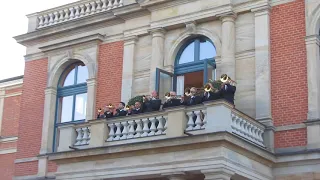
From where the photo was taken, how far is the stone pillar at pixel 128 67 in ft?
69.9

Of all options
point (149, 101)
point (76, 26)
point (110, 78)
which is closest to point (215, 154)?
point (149, 101)

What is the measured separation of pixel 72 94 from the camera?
76.8ft

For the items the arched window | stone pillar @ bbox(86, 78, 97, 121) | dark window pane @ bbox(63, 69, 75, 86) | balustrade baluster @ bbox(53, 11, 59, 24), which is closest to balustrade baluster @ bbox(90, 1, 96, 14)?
balustrade baluster @ bbox(53, 11, 59, 24)

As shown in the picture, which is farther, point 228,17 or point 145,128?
point 228,17

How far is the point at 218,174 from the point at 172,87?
534cm

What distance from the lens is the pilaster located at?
63.6ft

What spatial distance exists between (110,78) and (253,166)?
695cm

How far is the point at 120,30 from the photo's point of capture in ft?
73.9

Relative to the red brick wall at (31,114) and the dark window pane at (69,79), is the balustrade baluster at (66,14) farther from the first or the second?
the dark window pane at (69,79)

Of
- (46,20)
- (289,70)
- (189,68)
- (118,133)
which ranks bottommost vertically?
(118,133)

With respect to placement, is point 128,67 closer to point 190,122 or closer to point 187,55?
point 187,55

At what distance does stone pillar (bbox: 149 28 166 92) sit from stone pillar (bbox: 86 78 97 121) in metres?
2.43

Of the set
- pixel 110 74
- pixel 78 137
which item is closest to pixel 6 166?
pixel 110 74

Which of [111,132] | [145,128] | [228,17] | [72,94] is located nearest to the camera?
[145,128]
